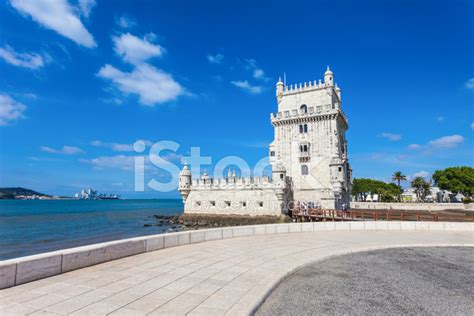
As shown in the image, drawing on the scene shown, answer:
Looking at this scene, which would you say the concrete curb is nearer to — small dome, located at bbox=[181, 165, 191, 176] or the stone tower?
the stone tower

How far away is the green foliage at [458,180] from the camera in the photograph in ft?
210

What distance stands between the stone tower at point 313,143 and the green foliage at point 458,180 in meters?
42.8

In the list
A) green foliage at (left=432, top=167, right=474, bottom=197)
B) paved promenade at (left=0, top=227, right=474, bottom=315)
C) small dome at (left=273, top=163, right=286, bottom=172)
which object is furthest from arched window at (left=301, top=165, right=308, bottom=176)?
green foliage at (left=432, top=167, right=474, bottom=197)

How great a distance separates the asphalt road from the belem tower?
2607cm

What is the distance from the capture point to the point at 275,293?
6.36 metres

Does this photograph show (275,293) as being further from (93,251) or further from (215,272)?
(93,251)

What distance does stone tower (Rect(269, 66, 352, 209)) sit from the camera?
1436 inches

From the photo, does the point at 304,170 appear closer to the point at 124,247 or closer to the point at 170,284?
the point at 124,247

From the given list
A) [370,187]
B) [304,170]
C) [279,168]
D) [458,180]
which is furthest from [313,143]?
[370,187]

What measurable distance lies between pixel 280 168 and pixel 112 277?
30.9m

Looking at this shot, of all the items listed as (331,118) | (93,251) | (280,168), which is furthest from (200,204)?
(93,251)

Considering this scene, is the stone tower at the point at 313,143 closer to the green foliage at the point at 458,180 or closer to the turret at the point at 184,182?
the turret at the point at 184,182

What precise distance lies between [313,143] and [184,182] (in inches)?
797

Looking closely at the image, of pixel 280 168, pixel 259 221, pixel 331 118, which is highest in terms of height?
pixel 331 118
